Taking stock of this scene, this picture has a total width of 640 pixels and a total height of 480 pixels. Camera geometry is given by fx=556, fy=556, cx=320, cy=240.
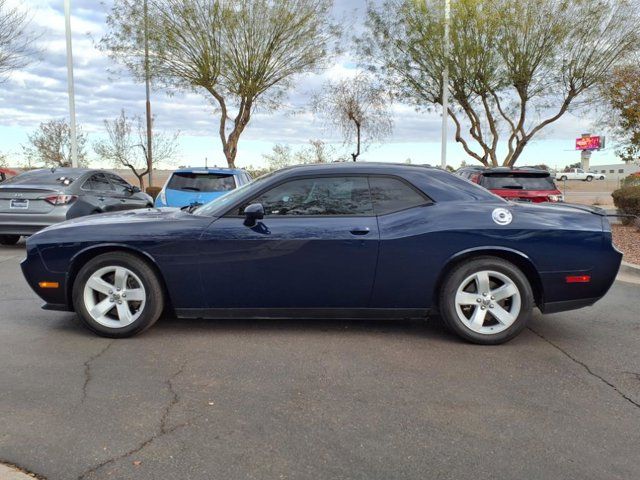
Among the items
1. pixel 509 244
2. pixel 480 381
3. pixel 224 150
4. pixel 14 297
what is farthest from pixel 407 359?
pixel 224 150

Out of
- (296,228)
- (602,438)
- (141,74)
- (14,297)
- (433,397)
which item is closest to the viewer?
(602,438)

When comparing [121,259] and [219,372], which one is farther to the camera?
[121,259]

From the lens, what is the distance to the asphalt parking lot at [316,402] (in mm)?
2820

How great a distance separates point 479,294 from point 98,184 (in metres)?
8.69

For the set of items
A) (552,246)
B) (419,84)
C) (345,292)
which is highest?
(419,84)

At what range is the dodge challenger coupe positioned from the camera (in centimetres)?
466

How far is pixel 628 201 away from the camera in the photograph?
13188mm

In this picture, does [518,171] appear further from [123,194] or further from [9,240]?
[9,240]

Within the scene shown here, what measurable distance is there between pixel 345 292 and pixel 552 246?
1.77 metres

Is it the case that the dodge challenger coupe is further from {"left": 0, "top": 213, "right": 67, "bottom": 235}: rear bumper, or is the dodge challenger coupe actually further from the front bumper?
{"left": 0, "top": 213, "right": 67, "bottom": 235}: rear bumper

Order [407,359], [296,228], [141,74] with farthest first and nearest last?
[141,74]
[296,228]
[407,359]

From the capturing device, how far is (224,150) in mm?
23875

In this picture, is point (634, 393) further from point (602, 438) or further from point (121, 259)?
point (121, 259)

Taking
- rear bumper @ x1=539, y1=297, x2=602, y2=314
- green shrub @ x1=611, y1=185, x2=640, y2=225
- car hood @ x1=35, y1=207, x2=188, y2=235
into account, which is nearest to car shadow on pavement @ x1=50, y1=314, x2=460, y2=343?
rear bumper @ x1=539, y1=297, x2=602, y2=314
